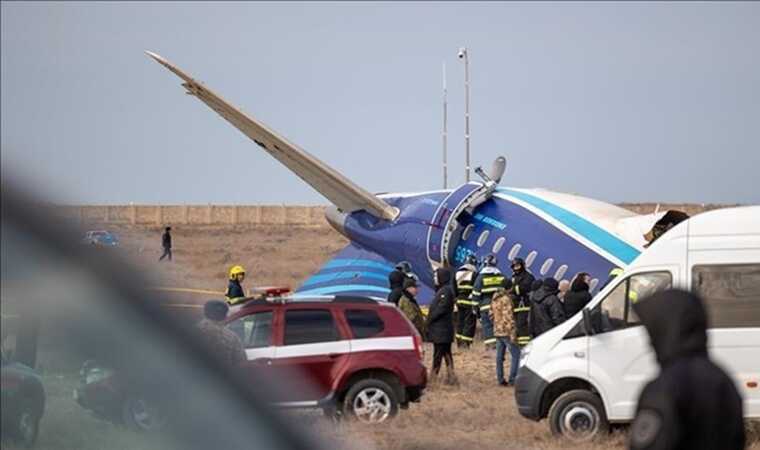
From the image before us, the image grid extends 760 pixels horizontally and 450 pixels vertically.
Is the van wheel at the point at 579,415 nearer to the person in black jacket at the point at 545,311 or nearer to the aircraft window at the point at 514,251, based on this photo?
the person in black jacket at the point at 545,311

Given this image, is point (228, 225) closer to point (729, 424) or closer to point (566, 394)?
Answer: point (566, 394)

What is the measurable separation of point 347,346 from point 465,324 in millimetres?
8335

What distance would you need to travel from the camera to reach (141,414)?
13.9 feet

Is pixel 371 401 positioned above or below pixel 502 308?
below

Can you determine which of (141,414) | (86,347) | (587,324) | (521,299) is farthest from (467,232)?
(86,347)

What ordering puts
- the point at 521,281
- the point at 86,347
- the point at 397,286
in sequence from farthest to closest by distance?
the point at 397,286
the point at 521,281
the point at 86,347

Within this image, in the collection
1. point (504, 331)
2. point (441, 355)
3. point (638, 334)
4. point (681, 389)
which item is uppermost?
point (681, 389)

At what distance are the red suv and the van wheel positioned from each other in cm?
155

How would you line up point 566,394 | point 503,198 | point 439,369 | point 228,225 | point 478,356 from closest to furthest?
point 566,394 < point 439,369 < point 478,356 < point 503,198 < point 228,225

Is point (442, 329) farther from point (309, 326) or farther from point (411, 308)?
point (309, 326)

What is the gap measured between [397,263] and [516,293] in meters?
7.23

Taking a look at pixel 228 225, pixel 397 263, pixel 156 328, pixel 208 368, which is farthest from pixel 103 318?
pixel 228 225

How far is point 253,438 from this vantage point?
188 inches

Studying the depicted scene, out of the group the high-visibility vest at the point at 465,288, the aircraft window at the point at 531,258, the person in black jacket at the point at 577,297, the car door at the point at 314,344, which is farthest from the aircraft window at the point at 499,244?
the car door at the point at 314,344
